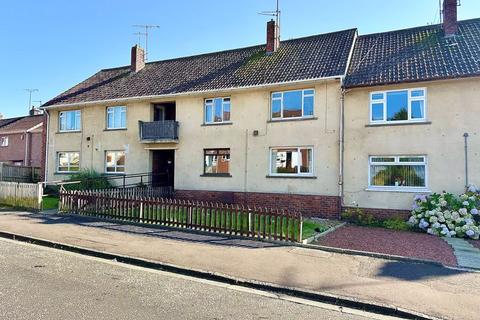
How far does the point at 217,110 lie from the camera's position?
60.5 ft

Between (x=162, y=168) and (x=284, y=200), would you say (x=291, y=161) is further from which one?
(x=162, y=168)

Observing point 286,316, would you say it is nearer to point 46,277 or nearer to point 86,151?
point 46,277

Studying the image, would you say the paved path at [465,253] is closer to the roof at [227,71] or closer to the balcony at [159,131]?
the roof at [227,71]

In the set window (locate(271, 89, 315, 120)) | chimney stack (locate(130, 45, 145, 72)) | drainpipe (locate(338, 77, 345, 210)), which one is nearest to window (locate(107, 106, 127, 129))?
chimney stack (locate(130, 45, 145, 72))

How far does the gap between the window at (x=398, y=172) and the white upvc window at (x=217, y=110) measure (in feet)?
24.7

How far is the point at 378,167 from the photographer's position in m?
14.6

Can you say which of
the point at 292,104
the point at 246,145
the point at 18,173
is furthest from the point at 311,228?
the point at 18,173

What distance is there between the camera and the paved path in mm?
8008

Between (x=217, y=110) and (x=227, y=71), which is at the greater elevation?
(x=227, y=71)

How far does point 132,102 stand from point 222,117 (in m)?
6.12

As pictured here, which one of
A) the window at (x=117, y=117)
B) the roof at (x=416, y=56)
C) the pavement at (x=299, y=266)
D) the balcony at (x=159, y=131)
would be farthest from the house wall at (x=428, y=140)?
the window at (x=117, y=117)

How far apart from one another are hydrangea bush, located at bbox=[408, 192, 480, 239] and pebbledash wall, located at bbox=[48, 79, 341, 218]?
10.8 ft

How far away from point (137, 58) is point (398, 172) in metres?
18.3

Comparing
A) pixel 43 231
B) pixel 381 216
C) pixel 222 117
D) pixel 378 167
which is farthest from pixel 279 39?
pixel 43 231
